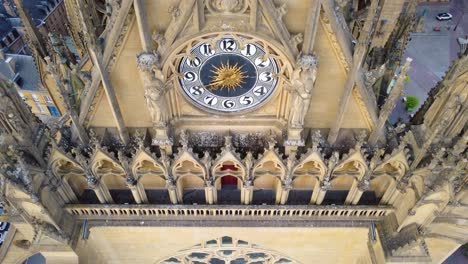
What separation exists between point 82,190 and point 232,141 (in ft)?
23.0

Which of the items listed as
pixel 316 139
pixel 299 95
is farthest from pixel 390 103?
pixel 299 95

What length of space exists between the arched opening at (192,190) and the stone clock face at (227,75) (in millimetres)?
4106

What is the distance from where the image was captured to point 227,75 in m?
13.3

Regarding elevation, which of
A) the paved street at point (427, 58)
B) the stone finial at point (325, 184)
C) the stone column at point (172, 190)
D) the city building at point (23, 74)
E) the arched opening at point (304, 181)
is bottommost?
the stone finial at point (325, 184)

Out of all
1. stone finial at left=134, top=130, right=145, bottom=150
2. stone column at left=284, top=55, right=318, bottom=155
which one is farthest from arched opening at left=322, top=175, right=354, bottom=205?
stone finial at left=134, top=130, right=145, bottom=150

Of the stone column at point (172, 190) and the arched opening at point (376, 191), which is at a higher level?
the arched opening at point (376, 191)

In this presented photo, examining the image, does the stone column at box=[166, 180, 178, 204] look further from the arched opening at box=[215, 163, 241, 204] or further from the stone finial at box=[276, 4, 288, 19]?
the stone finial at box=[276, 4, 288, 19]

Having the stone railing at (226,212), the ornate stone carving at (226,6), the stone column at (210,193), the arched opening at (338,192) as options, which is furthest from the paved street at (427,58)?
the ornate stone carving at (226,6)

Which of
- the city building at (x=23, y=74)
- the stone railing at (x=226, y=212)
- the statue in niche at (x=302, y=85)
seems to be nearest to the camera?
the statue in niche at (x=302, y=85)

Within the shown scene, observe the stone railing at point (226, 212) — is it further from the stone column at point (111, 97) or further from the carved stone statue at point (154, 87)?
the carved stone statue at point (154, 87)

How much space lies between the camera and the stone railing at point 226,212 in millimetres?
16703

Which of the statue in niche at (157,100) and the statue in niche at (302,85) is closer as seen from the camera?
the statue in niche at (302,85)

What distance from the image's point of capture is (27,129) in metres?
14.0

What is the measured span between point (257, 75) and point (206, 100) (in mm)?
2133
